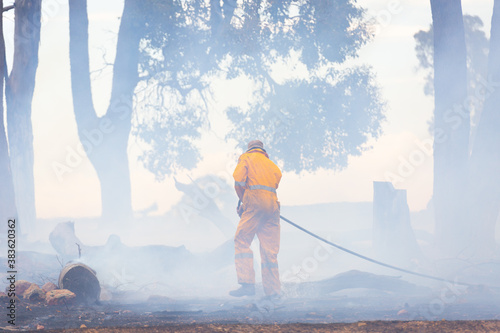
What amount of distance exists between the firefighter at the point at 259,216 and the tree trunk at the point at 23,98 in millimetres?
10260

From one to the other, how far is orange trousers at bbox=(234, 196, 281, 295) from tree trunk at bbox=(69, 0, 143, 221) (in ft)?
32.5

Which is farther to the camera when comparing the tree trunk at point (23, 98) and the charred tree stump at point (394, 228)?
the tree trunk at point (23, 98)

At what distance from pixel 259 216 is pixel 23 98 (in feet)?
35.1

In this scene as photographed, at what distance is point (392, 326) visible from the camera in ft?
18.3

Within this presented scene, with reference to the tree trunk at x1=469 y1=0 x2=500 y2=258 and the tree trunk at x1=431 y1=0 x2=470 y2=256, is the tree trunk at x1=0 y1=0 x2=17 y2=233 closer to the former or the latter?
the tree trunk at x1=431 y1=0 x2=470 y2=256

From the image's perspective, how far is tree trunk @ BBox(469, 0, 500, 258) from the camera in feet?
40.5

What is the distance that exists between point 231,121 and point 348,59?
14.4 feet

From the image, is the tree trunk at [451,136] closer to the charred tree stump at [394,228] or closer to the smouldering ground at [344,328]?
the charred tree stump at [394,228]

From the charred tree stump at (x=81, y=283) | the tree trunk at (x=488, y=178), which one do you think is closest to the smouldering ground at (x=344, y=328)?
the charred tree stump at (x=81, y=283)

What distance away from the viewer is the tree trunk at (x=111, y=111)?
55.6 ft

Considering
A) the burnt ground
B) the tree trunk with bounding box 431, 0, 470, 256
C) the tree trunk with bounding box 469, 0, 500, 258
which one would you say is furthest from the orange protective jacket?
the tree trunk with bounding box 469, 0, 500, 258

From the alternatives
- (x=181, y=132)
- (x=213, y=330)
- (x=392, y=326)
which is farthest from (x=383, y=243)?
(x=181, y=132)

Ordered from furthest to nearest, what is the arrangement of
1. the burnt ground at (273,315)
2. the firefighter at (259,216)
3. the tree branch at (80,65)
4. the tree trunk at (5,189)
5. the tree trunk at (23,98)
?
the tree branch at (80,65) < the tree trunk at (23,98) < the tree trunk at (5,189) < the firefighter at (259,216) < the burnt ground at (273,315)

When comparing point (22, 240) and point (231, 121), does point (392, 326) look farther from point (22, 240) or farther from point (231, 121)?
point (231, 121)
